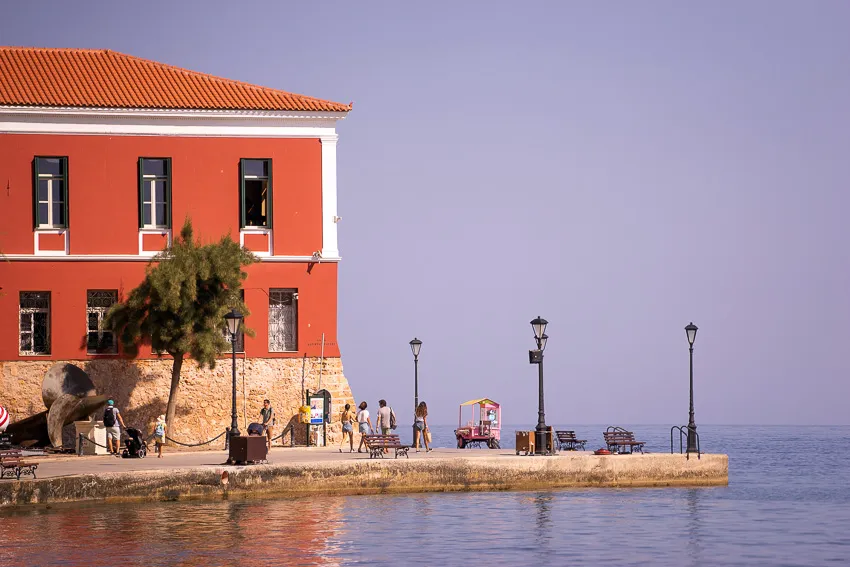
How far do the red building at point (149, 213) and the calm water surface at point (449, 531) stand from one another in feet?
32.8

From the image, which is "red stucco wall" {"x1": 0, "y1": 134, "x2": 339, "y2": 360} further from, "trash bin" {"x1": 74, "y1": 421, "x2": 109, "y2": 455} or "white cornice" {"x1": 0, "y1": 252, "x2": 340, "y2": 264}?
"trash bin" {"x1": 74, "y1": 421, "x2": 109, "y2": 455}

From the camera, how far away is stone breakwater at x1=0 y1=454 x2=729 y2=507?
95.3 feet

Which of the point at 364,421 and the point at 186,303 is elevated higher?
the point at 186,303

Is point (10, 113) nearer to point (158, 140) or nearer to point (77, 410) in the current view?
point (158, 140)

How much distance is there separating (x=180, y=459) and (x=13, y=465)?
18.9 feet

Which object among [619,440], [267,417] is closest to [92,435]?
[267,417]

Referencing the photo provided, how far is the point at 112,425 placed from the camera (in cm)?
3584

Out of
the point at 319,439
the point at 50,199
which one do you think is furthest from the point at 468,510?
the point at 50,199

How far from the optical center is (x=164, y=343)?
123 ft

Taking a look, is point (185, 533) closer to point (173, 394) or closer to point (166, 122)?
point (173, 394)

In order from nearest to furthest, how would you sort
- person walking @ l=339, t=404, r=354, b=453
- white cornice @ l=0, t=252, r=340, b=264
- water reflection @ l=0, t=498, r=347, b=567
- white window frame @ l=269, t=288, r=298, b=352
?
water reflection @ l=0, t=498, r=347, b=567 → person walking @ l=339, t=404, r=354, b=453 → white cornice @ l=0, t=252, r=340, b=264 → white window frame @ l=269, t=288, r=298, b=352

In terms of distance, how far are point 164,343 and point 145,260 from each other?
3.59 metres

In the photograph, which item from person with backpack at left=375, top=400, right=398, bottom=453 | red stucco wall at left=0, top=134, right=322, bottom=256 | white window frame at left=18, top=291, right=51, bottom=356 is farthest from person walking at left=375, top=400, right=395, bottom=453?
white window frame at left=18, top=291, right=51, bottom=356

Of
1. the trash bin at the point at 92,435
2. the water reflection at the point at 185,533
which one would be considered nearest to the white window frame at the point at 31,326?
the trash bin at the point at 92,435
